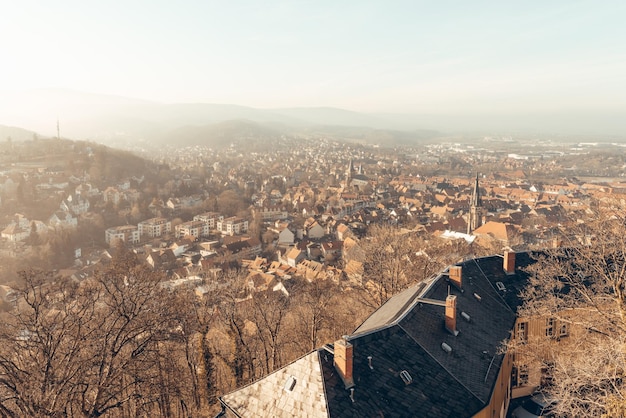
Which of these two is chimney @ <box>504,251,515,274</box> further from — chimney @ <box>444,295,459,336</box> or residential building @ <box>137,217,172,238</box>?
residential building @ <box>137,217,172,238</box>

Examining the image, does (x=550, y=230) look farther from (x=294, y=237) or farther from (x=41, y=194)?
(x=41, y=194)

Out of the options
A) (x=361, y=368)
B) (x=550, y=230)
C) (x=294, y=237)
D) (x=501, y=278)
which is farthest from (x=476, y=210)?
(x=361, y=368)

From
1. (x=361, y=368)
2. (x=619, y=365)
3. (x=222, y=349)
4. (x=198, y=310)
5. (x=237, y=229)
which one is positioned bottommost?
(x=237, y=229)

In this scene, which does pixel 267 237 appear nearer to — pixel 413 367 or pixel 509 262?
pixel 509 262

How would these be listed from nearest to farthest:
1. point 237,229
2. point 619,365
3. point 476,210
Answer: point 619,365, point 476,210, point 237,229

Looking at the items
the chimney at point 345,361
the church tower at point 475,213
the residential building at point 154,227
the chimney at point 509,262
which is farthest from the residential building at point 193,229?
the chimney at point 345,361

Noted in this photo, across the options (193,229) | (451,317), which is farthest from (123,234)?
(451,317)

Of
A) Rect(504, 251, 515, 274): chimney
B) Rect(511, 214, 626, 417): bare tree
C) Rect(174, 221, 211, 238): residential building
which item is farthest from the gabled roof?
Rect(174, 221, 211, 238): residential building

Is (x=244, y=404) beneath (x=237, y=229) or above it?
above
